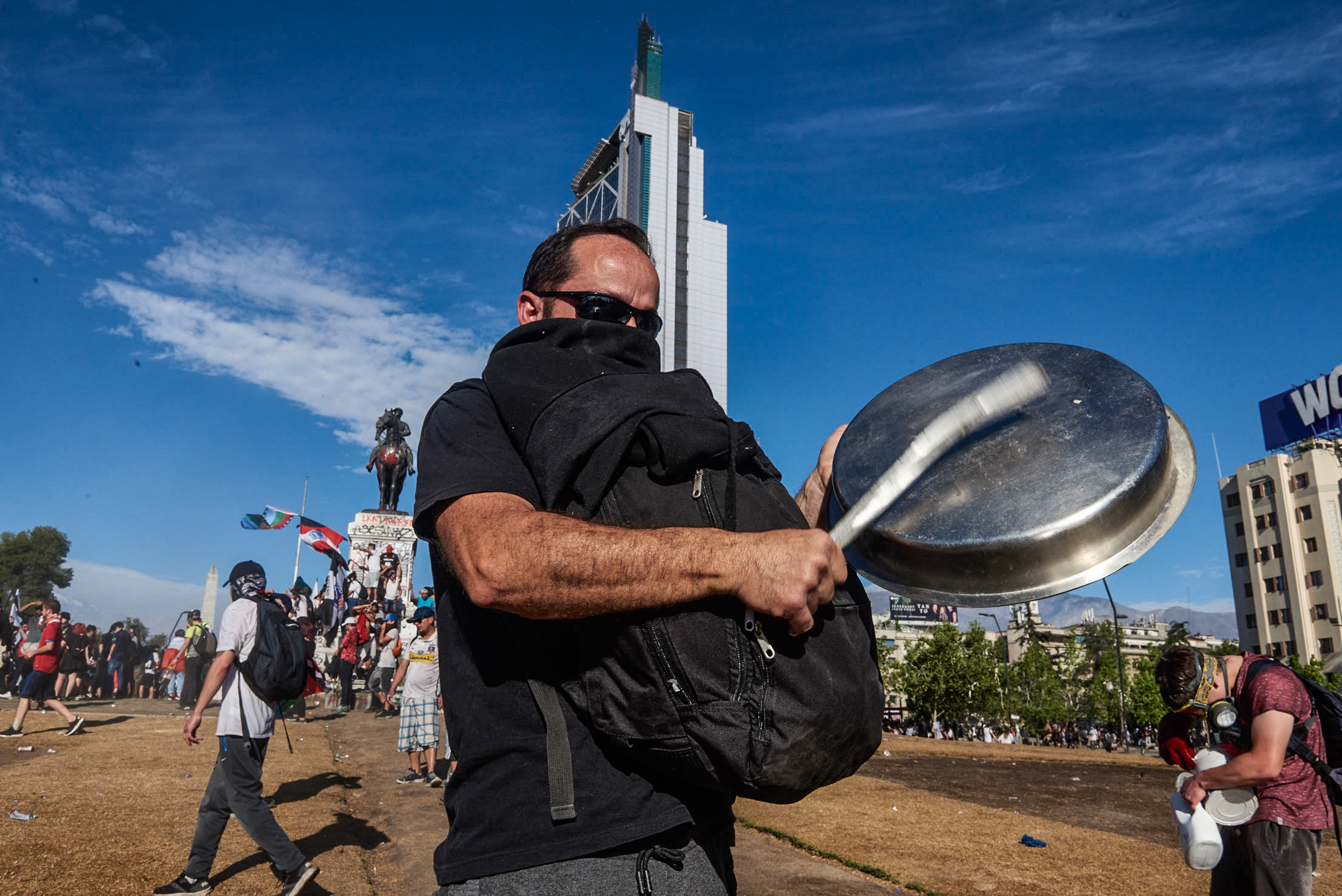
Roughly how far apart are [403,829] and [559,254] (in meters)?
6.62

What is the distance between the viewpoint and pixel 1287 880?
3.56 m

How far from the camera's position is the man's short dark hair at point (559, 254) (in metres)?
1.79

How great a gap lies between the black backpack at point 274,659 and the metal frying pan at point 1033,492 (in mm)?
5308

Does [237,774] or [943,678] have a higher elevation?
[237,774]

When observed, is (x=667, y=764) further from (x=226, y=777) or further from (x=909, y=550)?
(x=226, y=777)

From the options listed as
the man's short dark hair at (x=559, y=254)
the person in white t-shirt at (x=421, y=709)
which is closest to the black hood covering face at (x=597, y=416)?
the man's short dark hair at (x=559, y=254)

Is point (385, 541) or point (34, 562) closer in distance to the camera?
point (385, 541)

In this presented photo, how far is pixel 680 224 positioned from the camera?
9112cm

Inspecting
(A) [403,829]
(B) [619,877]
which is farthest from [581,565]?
(A) [403,829]

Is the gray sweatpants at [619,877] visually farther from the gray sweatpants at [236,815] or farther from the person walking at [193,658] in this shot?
the person walking at [193,658]

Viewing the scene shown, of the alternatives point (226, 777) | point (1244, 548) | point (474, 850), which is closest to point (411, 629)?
point (226, 777)

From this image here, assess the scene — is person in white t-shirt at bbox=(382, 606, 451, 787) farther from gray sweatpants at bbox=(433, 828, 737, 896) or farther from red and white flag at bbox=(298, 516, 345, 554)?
red and white flag at bbox=(298, 516, 345, 554)

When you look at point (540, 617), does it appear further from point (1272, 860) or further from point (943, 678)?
point (943, 678)

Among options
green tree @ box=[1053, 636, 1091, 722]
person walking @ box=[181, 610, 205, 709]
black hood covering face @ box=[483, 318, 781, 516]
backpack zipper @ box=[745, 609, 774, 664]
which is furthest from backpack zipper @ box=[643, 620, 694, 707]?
green tree @ box=[1053, 636, 1091, 722]
